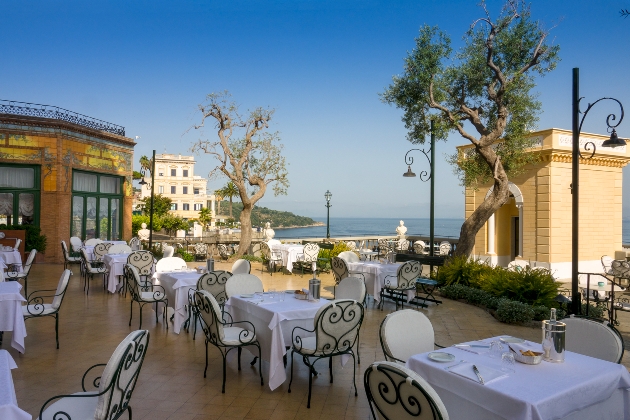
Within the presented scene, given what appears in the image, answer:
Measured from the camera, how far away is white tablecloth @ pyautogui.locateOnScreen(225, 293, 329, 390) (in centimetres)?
461

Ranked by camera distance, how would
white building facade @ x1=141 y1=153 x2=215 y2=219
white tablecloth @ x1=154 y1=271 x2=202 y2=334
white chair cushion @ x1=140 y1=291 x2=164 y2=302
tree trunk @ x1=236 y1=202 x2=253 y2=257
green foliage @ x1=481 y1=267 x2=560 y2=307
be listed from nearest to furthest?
white tablecloth @ x1=154 y1=271 x2=202 y2=334 < white chair cushion @ x1=140 y1=291 x2=164 y2=302 < green foliage @ x1=481 y1=267 x2=560 y2=307 < tree trunk @ x1=236 y1=202 x2=253 y2=257 < white building facade @ x1=141 y1=153 x2=215 y2=219

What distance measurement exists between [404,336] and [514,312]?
4614 mm

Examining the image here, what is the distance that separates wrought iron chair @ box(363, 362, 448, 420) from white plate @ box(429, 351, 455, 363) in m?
0.62

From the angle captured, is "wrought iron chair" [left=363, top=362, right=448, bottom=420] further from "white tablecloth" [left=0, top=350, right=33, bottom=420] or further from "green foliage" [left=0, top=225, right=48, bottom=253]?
"green foliage" [left=0, top=225, right=48, bottom=253]

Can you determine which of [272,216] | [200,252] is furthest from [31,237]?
[272,216]

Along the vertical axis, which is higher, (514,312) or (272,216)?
(272,216)

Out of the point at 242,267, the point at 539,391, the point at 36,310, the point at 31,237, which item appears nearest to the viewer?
the point at 539,391

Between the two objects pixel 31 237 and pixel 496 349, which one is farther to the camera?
pixel 31 237

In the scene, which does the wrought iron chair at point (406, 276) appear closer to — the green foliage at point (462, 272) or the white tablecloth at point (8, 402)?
the green foliage at point (462, 272)

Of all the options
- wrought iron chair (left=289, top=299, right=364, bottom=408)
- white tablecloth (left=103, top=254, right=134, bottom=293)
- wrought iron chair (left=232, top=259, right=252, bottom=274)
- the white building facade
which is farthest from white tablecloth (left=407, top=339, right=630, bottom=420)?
the white building facade

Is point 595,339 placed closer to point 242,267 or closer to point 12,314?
point 242,267

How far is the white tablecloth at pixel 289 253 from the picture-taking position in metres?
14.0

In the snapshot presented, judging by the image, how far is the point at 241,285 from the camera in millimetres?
6273

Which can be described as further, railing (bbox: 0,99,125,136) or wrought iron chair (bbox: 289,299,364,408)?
railing (bbox: 0,99,125,136)
